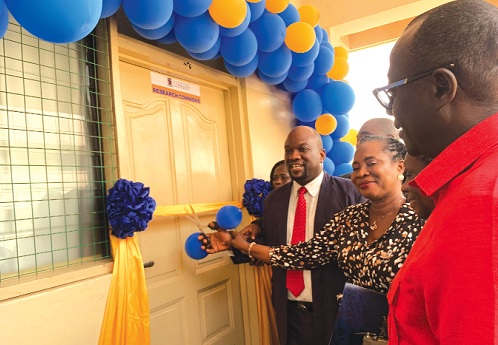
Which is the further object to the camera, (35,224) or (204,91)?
(204,91)

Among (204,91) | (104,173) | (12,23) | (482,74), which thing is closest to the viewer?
(482,74)

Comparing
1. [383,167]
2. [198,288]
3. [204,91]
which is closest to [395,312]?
[383,167]

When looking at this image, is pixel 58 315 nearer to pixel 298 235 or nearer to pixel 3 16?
pixel 3 16

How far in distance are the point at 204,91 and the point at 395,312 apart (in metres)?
2.13

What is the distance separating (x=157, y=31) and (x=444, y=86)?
4.69ft

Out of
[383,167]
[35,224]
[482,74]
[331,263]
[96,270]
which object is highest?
[482,74]

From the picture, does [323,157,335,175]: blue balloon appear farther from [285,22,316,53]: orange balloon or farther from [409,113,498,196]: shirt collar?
[409,113,498,196]: shirt collar

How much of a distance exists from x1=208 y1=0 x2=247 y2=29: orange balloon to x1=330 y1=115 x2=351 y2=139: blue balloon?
1337 millimetres

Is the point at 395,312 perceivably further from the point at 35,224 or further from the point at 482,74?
the point at 35,224

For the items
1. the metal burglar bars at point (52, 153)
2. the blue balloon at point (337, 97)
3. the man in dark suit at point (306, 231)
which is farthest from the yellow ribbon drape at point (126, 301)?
the blue balloon at point (337, 97)

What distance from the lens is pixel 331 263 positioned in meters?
1.80

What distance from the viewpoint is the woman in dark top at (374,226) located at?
132 centimetres

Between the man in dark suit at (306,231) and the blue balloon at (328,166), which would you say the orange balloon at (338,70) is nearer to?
the blue balloon at (328,166)

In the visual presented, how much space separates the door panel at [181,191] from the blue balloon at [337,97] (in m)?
0.78
